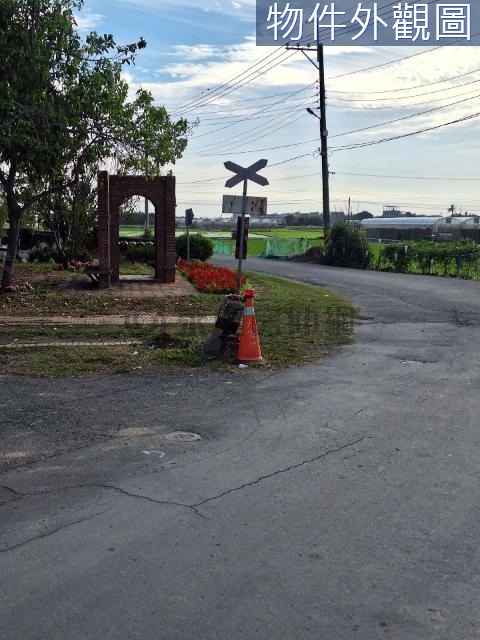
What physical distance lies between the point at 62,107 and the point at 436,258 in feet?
59.9

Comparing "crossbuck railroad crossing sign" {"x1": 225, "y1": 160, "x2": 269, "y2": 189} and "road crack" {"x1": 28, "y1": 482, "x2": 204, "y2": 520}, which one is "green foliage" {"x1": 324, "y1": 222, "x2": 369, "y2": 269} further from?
"road crack" {"x1": 28, "y1": 482, "x2": 204, "y2": 520}

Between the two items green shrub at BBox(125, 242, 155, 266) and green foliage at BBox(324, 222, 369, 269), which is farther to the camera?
green foliage at BBox(324, 222, 369, 269)

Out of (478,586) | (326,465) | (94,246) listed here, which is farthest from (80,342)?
(94,246)

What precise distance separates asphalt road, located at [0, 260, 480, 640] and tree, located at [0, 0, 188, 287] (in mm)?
7154

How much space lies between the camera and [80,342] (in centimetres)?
1156

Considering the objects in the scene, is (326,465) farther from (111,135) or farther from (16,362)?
(111,135)

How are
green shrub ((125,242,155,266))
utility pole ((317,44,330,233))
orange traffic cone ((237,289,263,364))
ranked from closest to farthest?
orange traffic cone ((237,289,263,364)), green shrub ((125,242,155,266)), utility pole ((317,44,330,233))

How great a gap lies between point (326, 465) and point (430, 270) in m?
24.9

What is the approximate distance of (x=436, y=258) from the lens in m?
29.6

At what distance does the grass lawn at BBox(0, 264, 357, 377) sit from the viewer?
9852 mm

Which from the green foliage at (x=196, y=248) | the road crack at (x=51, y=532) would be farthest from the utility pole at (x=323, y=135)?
the road crack at (x=51, y=532)

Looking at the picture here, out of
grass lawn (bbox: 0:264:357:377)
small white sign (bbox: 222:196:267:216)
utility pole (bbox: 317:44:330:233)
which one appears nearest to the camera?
grass lawn (bbox: 0:264:357:377)

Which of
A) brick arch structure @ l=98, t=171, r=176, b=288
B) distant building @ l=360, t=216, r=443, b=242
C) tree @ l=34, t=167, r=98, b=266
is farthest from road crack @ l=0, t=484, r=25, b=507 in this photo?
distant building @ l=360, t=216, r=443, b=242

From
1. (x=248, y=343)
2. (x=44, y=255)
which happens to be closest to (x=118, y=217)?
(x=44, y=255)
